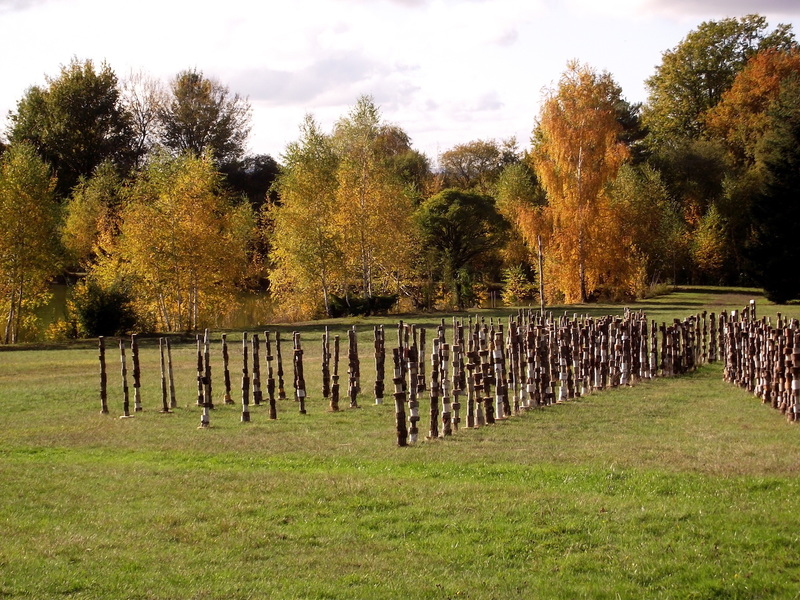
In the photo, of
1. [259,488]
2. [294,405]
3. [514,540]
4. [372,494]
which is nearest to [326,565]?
[514,540]

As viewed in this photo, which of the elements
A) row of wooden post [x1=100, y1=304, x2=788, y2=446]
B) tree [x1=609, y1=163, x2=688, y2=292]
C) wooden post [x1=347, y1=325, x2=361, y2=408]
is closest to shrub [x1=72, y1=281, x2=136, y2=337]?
row of wooden post [x1=100, y1=304, x2=788, y2=446]

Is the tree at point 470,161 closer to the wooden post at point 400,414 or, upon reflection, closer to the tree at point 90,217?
the tree at point 90,217

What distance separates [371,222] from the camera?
4916 centimetres

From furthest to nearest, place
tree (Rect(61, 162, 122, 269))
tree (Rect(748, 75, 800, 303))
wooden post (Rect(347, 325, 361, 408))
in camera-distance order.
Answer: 1. tree (Rect(61, 162, 122, 269))
2. tree (Rect(748, 75, 800, 303))
3. wooden post (Rect(347, 325, 361, 408))

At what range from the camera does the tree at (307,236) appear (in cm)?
4684

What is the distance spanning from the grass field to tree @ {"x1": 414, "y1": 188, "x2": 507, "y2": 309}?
A: 3919 centimetres

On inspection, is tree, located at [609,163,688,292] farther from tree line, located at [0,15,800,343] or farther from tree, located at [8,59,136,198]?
tree, located at [8,59,136,198]

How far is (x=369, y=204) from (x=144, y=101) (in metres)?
32.8

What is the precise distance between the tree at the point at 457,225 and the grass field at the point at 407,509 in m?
39.2

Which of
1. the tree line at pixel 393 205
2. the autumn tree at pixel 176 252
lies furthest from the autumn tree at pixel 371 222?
the autumn tree at pixel 176 252

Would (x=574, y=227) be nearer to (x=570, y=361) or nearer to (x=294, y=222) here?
(x=294, y=222)

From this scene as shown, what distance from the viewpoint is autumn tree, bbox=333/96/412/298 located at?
49.1 m

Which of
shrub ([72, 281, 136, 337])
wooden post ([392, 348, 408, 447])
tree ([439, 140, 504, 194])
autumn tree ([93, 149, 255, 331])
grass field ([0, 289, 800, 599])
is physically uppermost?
tree ([439, 140, 504, 194])

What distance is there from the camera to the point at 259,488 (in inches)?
382
